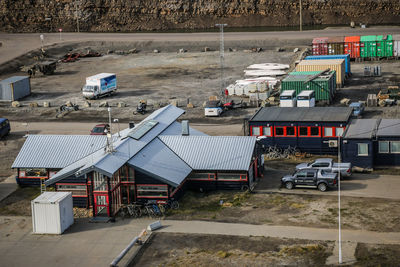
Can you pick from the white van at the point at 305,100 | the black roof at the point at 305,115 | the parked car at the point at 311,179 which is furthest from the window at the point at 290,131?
the white van at the point at 305,100

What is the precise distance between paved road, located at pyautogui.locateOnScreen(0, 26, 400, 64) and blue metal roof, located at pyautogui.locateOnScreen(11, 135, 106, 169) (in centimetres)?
5958

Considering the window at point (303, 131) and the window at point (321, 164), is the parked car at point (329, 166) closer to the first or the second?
the window at point (321, 164)

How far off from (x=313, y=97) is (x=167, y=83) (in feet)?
88.1

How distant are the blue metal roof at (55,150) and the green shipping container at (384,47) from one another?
56.3 meters

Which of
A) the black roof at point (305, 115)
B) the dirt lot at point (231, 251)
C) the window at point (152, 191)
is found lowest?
the dirt lot at point (231, 251)

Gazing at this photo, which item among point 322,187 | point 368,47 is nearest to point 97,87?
point 368,47

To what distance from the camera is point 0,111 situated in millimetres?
80000

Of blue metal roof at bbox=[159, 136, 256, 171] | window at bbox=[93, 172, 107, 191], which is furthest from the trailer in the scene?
window at bbox=[93, 172, 107, 191]

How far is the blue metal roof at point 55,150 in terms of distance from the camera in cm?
5066

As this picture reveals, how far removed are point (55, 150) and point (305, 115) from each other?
69.5ft

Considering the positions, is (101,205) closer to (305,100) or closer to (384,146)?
(384,146)

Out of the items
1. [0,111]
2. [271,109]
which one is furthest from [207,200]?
[0,111]

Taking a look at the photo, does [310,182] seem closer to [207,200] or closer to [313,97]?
[207,200]

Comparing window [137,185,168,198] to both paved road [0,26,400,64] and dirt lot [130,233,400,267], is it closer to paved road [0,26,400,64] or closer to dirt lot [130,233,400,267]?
dirt lot [130,233,400,267]
